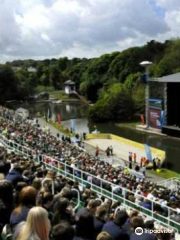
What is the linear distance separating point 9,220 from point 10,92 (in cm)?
9577

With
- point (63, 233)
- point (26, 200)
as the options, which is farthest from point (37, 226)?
point (26, 200)

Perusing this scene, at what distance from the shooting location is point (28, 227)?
449cm

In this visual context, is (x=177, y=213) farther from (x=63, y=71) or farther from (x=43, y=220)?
(x=63, y=71)

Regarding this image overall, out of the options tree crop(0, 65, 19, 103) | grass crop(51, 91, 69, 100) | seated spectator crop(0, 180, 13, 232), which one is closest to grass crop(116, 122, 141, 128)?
tree crop(0, 65, 19, 103)

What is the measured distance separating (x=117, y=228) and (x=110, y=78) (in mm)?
94708

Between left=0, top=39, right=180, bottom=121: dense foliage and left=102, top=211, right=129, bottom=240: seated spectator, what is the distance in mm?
62494

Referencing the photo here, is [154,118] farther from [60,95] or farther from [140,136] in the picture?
[60,95]

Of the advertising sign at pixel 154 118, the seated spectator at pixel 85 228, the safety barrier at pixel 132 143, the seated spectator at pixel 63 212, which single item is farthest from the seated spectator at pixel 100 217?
the advertising sign at pixel 154 118

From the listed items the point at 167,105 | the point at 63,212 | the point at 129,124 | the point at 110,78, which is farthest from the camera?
the point at 110,78

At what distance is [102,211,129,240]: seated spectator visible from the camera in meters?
5.61

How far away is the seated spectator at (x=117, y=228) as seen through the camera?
5.61 meters

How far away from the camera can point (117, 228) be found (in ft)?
18.9

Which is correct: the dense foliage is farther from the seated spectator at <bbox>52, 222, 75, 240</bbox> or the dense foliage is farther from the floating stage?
the seated spectator at <bbox>52, 222, 75, 240</bbox>

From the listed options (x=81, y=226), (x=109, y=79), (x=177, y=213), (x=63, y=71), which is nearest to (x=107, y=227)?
(x=81, y=226)
